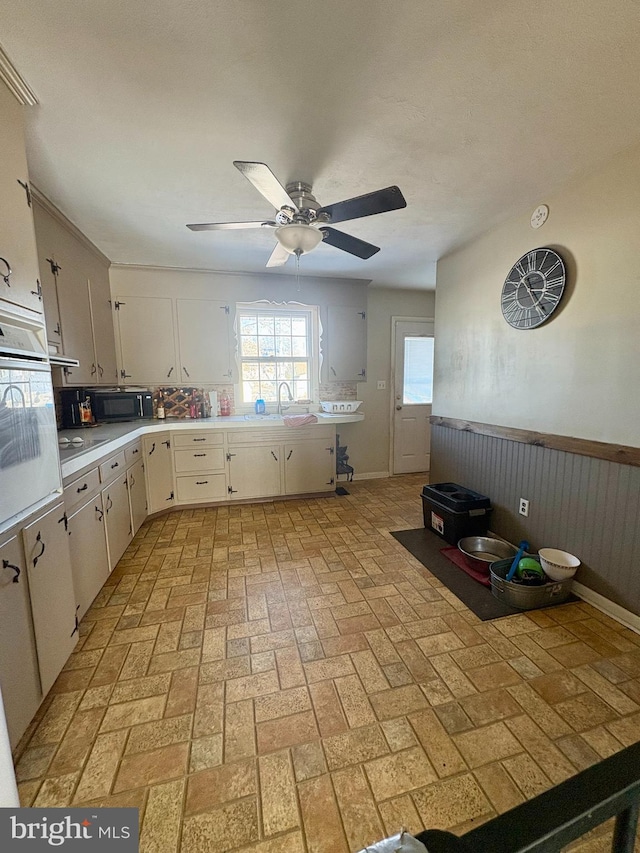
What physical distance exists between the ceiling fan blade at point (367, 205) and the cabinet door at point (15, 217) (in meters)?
1.33

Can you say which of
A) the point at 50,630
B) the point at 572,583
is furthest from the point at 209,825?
the point at 572,583

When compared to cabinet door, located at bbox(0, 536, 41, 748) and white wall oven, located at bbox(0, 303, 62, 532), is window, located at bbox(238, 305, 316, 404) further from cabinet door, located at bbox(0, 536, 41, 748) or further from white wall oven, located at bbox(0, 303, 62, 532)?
cabinet door, located at bbox(0, 536, 41, 748)

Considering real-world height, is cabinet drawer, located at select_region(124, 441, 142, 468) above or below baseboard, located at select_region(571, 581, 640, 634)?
above

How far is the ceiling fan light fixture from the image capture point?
6.41ft

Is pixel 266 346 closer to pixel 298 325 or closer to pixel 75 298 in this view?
pixel 298 325

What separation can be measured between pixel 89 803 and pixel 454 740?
1.25m

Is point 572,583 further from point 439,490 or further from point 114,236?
point 114,236

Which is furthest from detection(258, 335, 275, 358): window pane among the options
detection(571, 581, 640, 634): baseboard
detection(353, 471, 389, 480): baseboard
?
detection(571, 581, 640, 634): baseboard

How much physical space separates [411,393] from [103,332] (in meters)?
3.67

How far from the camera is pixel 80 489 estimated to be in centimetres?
193

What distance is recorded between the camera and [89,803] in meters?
1.11

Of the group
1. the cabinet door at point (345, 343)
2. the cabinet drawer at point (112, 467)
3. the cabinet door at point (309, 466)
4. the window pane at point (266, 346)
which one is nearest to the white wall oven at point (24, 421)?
the cabinet drawer at point (112, 467)

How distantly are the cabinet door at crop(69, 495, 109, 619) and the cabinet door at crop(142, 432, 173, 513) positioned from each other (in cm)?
108

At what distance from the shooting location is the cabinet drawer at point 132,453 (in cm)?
278
